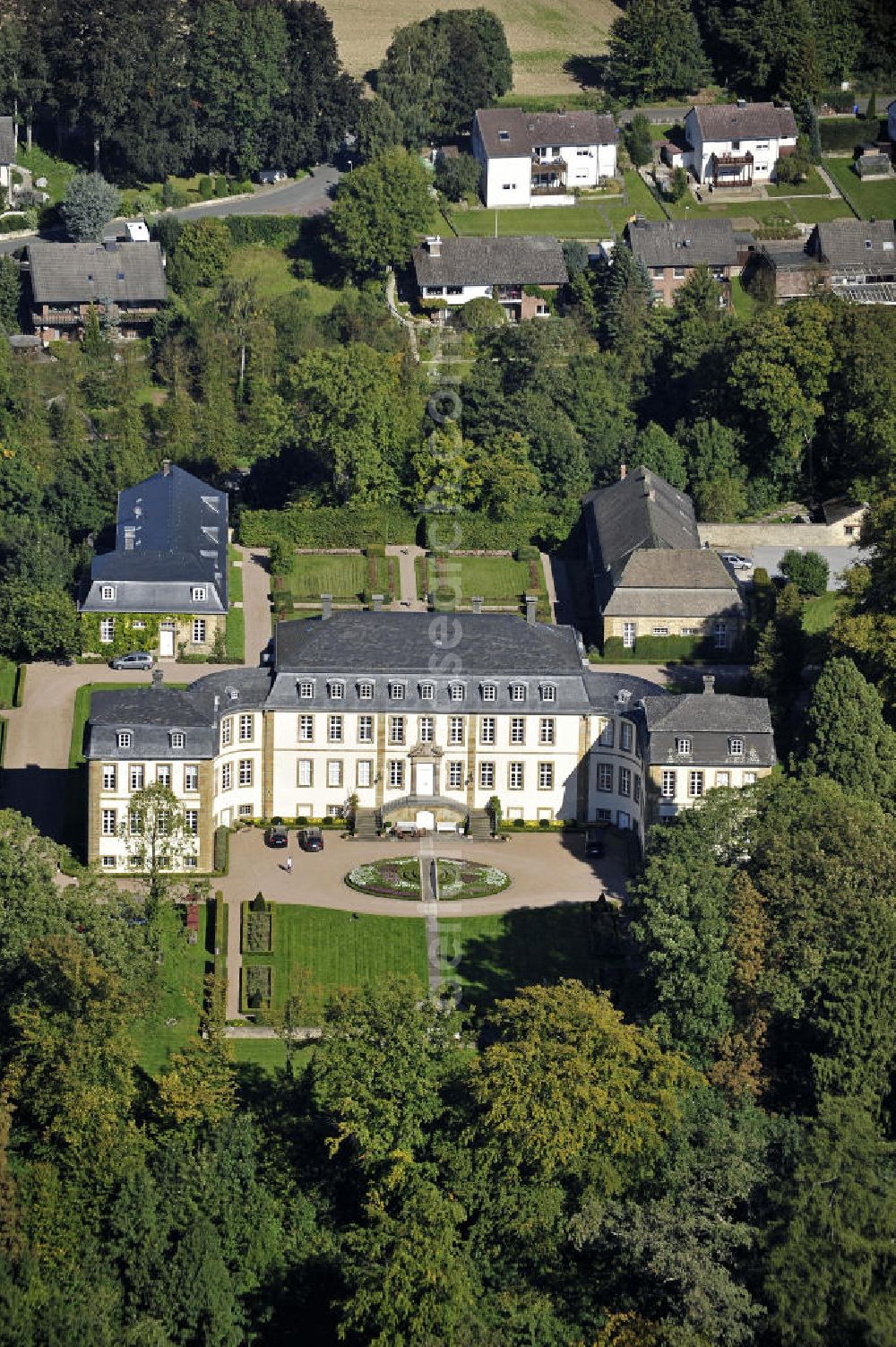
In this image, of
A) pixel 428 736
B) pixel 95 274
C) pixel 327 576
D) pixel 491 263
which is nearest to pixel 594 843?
pixel 428 736

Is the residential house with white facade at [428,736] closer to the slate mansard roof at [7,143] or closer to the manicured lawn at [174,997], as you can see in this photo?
the manicured lawn at [174,997]

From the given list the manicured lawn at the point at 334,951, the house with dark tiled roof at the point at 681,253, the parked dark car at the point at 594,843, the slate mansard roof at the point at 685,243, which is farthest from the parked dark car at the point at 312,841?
the slate mansard roof at the point at 685,243

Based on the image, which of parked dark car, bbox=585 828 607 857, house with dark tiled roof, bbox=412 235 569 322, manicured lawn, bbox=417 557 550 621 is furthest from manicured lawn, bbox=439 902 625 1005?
house with dark tiled roof, bbox=412 235 569 322

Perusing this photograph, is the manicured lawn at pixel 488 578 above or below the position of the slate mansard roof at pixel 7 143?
below

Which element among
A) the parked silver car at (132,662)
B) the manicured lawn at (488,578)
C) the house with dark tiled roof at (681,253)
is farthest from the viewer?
the house with dark tiled roof at (681,253)

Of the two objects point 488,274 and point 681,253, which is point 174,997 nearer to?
point 488,274

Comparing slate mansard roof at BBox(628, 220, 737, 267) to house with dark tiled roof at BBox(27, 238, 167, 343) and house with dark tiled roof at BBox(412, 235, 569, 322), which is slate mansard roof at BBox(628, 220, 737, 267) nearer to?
house with dark tiled roof at BBox(412, 235, 569, 322)

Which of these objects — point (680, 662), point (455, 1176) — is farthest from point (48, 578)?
point (455, 1176)
